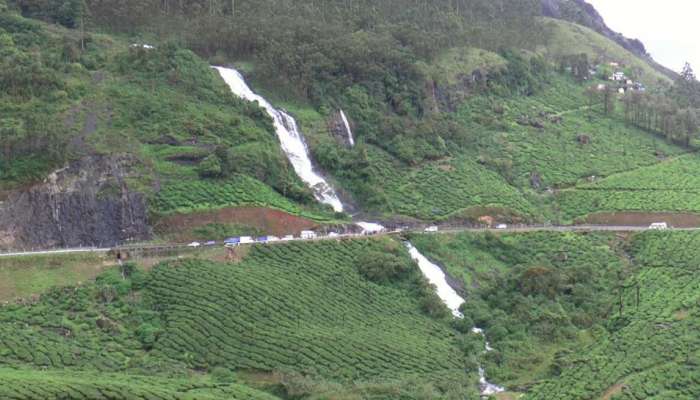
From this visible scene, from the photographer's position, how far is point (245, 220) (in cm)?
6744

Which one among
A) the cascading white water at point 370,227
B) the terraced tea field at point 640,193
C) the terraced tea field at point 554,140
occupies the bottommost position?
the cascading white water at point 370,227

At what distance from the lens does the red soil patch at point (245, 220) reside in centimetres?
6481

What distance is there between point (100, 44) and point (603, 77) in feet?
240

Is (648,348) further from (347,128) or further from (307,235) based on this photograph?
(347,128)

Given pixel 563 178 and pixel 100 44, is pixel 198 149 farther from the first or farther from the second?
pixel 563 178

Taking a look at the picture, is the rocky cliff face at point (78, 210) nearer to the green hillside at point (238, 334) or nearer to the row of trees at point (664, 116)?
the green hillside at point (238, 334)

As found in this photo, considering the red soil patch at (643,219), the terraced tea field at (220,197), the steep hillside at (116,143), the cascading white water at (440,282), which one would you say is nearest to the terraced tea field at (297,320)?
the cascading white water at (440,282)

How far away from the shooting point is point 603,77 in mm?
129500

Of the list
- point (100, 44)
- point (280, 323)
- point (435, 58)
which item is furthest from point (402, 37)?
point (280, 323)

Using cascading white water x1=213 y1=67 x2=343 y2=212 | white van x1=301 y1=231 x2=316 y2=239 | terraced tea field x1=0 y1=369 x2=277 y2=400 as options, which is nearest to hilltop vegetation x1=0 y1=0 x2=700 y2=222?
cascading white water x1=213 y1=67 x2=343 y2=212

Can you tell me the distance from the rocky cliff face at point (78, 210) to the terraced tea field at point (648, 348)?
30.0m

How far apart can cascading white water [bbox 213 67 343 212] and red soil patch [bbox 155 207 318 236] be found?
7.89 metres

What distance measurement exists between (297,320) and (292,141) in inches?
1134

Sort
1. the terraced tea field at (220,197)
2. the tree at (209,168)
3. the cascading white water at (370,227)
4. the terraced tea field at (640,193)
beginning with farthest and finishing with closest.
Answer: the terraced tea field at (640,193), the cascading white water at (370,227), the tree at (209,168), the terraced tea field at (220,197)
